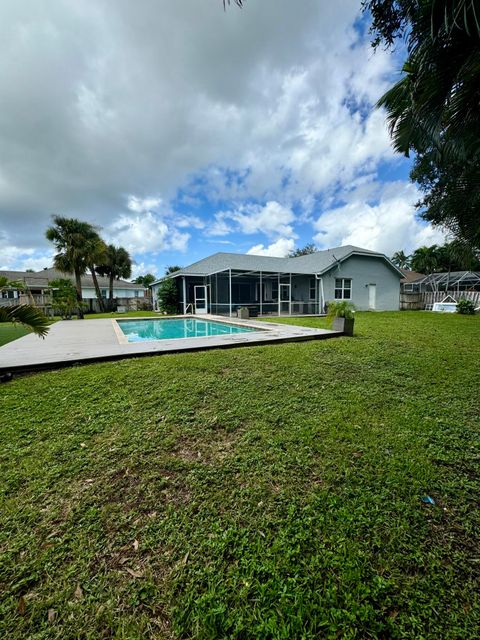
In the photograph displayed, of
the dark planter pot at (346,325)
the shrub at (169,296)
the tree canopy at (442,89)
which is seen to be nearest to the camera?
the tree canopy at (442,89)

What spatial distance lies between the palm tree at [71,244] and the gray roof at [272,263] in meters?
6.99

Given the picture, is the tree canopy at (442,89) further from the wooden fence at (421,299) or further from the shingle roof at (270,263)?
the wooden fence at (421,299)

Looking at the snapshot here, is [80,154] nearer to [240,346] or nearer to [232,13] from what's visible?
[232,13]

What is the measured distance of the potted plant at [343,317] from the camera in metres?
9.05

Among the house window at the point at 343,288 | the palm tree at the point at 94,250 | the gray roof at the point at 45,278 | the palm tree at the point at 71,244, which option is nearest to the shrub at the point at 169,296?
the palm tree at the point at 94,250

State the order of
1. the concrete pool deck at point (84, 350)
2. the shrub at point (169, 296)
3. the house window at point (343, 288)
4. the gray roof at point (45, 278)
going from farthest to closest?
the gray roof at point (45, 278) → the house window at point (343, 288) → the shrub at point (169, 296) → the concrete pool deck at point (84, 350)

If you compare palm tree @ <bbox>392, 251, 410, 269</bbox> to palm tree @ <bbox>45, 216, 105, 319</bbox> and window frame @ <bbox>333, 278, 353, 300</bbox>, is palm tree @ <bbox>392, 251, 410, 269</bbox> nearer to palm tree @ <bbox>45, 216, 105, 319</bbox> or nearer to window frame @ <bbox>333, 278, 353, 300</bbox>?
window frame @ <bbox>333, 278, 353, 300</bbox>

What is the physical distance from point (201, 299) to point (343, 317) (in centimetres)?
1287

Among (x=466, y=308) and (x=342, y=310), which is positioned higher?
(x=342, y=310)

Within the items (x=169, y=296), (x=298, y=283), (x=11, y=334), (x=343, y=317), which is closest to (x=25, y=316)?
(x=11, y=334)

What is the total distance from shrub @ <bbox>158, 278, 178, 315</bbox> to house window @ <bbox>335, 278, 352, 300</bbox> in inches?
485

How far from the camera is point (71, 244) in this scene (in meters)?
19.9

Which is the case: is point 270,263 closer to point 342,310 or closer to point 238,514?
point 342,310

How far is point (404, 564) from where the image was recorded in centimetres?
164
